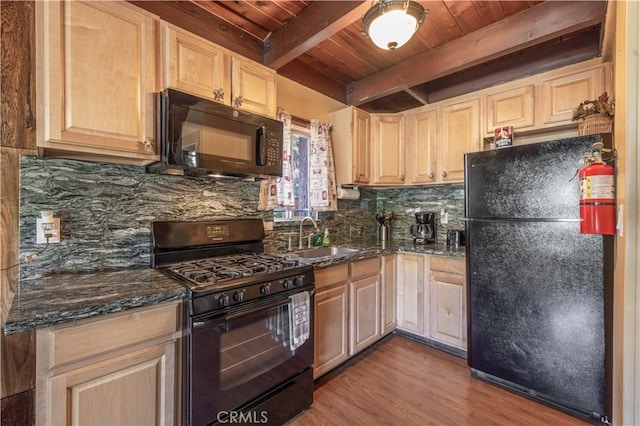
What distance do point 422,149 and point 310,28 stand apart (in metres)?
1.64

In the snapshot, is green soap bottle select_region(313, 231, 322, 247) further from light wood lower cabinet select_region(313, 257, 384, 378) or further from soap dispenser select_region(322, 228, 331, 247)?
light wood lower cabinet select_region(313, 257, 384, 378)

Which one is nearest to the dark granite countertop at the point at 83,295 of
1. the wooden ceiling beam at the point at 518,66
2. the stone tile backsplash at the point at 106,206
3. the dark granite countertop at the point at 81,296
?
the dark granite countertop at the point at 81,296

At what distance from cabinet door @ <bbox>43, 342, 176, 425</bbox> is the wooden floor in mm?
835

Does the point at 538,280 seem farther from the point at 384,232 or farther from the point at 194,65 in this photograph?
the point at 194,65

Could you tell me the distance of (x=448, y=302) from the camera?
7.84 feet

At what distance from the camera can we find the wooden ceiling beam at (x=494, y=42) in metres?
1.75

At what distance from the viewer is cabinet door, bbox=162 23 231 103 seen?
1546 mm

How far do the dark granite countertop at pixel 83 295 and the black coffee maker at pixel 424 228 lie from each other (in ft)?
7.77

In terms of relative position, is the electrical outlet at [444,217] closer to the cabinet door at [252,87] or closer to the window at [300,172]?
the window at [300,172]

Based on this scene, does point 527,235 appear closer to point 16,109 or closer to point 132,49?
point 132,49

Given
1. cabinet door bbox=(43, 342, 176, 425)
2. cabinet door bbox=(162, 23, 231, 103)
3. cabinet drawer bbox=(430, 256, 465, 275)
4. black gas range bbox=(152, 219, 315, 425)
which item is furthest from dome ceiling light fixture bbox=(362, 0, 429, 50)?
cabinet door bbox=(43, 342, 176, 425)

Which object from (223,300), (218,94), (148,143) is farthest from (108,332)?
(218,94)

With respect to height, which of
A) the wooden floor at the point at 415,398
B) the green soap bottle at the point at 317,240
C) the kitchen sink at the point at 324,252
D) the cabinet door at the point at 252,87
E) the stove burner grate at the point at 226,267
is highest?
the cabinet door at the point at 252,87

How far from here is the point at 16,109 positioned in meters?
1.27
